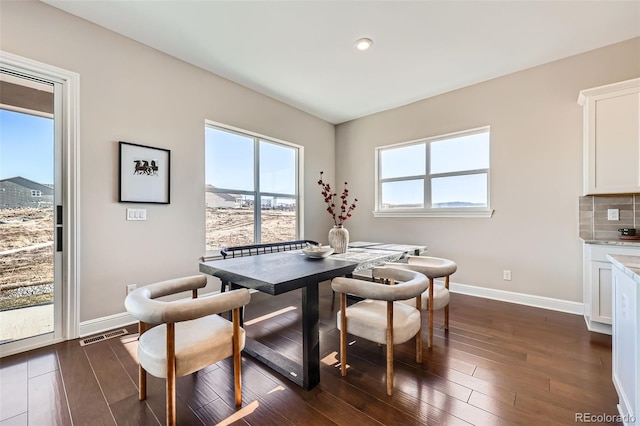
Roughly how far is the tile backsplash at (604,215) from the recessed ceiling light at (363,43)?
109 inches

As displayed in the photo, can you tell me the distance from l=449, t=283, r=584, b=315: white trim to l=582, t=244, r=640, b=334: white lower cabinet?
488mm

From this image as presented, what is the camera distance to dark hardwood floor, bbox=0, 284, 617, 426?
1.46 metres

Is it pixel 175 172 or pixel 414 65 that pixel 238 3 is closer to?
pixel 175 172

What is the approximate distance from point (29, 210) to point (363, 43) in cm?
332

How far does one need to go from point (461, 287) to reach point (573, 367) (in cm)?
181

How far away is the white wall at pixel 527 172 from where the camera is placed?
2939 mm

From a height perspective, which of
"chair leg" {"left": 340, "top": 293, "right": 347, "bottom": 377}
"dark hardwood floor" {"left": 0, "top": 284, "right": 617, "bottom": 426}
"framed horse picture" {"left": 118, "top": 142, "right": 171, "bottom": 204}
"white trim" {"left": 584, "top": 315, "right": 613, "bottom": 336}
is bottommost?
"dark hardwood floor" {"left": 0, "top": 284, "right": 617, "bottom": 426}

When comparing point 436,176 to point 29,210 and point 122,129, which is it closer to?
point 122,129

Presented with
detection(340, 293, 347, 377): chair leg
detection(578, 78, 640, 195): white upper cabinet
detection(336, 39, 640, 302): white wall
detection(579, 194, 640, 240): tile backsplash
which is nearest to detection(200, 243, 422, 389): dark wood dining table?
detection(340, 293, 347, 377): chair leg

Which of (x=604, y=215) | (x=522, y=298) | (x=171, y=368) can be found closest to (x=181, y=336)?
(x=171, y=368)

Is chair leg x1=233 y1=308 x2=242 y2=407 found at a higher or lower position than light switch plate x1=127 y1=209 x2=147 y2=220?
lower

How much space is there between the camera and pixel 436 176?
4.00m

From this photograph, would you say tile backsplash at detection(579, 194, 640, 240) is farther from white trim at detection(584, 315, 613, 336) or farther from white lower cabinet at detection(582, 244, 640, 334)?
white trim at detection(584, 315, 613, 336)

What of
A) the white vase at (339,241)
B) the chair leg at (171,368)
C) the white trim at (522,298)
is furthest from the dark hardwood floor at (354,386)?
the white vase at (339,241)
